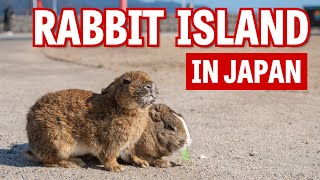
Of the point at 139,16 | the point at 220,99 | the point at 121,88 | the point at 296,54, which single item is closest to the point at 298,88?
the point at 220,99

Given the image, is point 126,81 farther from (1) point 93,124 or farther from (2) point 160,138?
(2) point 160,138

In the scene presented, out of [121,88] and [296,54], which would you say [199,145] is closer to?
[121,88]

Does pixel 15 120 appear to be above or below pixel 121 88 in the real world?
below

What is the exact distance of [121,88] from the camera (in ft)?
21.0

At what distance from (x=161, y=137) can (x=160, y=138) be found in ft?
0.06

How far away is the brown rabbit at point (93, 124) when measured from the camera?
6.39 metres

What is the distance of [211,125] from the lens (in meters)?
9.74

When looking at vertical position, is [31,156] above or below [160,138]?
below

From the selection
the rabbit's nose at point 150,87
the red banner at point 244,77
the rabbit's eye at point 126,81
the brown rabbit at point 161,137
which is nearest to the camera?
the rabbit's nose at point 150,87

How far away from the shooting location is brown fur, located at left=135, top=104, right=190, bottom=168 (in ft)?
21.6

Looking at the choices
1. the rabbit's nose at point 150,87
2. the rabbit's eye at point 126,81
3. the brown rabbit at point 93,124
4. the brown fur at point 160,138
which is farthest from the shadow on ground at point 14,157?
the rabbit's nose at point 150,87

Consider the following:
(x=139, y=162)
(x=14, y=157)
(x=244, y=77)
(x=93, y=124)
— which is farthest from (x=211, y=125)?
(x=244, y=77)

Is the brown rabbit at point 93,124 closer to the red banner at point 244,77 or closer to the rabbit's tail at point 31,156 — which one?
the rabbit's tail at point 31,156

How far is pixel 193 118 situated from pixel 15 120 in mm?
2813
